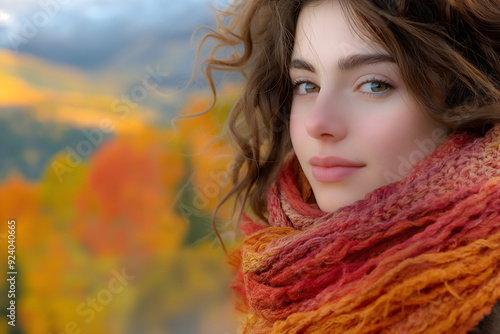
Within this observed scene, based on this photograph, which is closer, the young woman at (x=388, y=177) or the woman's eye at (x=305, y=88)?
the young woman at (x=388, y=177)

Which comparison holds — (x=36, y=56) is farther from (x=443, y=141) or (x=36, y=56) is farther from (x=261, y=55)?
(x=443, y=141)

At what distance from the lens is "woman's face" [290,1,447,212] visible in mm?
1049

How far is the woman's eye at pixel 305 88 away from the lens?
3.91ft

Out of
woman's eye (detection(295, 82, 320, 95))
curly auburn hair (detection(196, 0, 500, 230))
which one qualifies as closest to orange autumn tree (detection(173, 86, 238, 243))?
woman's eye (detection(295, 82, 320, 95))

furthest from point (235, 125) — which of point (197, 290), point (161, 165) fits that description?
point (197, 290)

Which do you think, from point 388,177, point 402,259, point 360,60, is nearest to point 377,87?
point 360,60

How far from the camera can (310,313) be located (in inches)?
38.2

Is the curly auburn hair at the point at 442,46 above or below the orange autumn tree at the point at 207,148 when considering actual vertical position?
below

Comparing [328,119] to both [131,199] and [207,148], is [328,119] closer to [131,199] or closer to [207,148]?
[207,148]

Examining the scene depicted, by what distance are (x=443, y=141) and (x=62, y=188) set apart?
6.63 ft

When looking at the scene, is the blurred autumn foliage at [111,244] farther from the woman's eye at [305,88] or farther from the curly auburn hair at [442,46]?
the curly auburn hair at [442,46]

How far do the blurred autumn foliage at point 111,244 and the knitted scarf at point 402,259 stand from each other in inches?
57.3

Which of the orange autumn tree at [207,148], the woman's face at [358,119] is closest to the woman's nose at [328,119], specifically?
the woman's face at [358,119]

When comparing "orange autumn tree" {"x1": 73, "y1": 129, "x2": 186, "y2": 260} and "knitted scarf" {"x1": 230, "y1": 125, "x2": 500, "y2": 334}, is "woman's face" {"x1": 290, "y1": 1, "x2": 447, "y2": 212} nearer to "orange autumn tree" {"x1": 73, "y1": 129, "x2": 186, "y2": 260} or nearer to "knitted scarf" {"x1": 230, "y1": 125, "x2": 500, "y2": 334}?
"knitted scarf" {"x1": 230, "y1": 125, "x2": 500, "y2": 334}
